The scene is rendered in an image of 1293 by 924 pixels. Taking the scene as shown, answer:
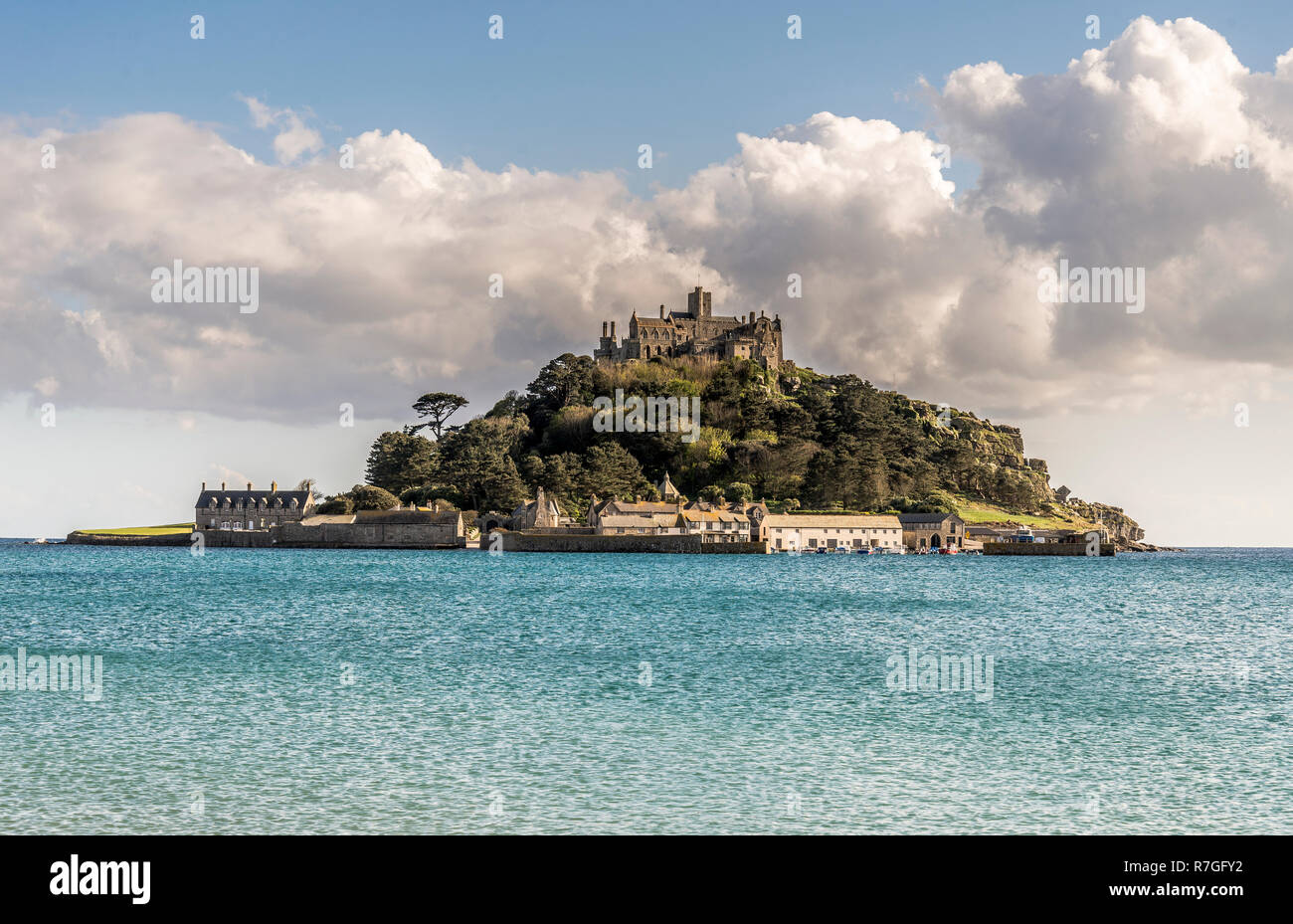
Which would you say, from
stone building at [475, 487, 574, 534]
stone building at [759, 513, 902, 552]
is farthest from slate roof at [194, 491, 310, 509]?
stone building at [759, 513, 902, 552]

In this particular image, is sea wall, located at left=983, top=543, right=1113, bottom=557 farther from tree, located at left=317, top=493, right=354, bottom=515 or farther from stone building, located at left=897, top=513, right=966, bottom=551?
tree, located at left=317, top=493, right=354, bottom=515

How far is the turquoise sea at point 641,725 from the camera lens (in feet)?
39.9

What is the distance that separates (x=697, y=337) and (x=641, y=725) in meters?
116

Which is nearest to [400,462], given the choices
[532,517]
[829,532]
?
[532,517]

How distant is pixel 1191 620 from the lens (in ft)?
127

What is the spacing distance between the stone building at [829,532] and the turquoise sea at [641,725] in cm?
6540

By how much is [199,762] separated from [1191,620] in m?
35.3

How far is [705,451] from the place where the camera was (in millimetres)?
118500

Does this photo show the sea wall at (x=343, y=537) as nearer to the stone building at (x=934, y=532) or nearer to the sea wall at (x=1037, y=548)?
the stone building at (x=934, y=532)

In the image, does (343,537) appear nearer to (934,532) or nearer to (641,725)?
(934,532)

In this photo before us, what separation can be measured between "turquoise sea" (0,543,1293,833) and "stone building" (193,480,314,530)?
268ft
